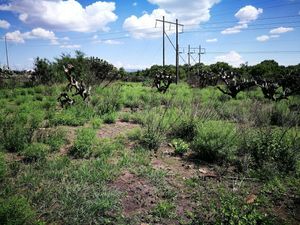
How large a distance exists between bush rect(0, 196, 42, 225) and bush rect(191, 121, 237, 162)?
3866mm

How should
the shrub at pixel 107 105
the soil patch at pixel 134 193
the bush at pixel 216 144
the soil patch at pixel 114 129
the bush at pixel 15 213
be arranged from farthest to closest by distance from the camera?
the shrub at pixel 107 105 < the soil patch at pixel 114 129 < the bush at pixel 216 144 < the soil patch at pixel 134 193 < the bush at pixel 15 213

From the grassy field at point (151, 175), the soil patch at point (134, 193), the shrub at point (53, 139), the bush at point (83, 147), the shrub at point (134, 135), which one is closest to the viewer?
the grassy field at point (151, 175)

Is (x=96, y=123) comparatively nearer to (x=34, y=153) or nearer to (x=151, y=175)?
(x=34, y=153)

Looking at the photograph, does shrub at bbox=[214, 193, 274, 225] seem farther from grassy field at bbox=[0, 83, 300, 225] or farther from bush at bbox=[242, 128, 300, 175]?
bush at bbox=[242, 128, 300, 175]

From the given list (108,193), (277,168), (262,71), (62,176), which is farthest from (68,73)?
(262,71)

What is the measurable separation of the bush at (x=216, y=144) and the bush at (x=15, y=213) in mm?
3866

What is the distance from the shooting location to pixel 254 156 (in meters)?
5.89

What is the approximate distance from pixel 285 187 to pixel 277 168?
2.30ft

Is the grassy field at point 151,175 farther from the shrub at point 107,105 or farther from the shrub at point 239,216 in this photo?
the shrub at point 107,105

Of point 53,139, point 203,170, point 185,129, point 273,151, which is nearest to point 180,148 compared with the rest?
point 203,170

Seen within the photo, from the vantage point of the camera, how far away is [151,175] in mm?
4969

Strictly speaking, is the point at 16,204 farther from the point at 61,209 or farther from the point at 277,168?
the point at 277,168

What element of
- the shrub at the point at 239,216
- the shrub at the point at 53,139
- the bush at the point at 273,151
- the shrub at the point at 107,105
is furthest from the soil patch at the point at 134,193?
the shrub at the point at 107,105

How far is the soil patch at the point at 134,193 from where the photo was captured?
400cm
